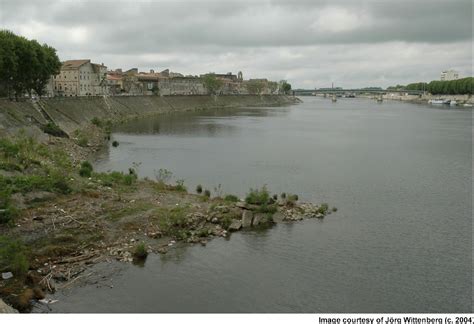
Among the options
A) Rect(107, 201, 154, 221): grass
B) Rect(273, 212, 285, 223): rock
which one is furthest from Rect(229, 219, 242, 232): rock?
Rect(107, 201, 154, 221): grass

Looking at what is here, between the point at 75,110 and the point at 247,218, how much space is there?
225 ft

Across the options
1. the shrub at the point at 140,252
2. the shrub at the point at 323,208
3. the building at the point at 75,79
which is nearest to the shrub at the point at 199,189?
the shrub at the point at 323,208

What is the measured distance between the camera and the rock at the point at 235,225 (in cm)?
3231

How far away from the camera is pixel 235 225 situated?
32562mm

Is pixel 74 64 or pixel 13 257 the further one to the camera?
pixel 74 64

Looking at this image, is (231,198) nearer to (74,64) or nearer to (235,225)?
(235,225)

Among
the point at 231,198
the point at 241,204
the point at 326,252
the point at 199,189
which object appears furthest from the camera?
the point at 199,189

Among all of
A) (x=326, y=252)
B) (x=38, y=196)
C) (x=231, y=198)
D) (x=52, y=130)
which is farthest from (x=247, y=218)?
(x=52, y=130)

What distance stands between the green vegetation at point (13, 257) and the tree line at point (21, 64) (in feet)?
155

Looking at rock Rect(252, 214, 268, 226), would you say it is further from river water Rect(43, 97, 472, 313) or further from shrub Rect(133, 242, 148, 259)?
shrub Rect(133, 242, 148, 259)

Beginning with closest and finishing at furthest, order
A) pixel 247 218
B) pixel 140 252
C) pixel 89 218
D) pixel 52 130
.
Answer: pixel 140 252 → pixel 89 218 → pixel 247 218 → pixel 52 130

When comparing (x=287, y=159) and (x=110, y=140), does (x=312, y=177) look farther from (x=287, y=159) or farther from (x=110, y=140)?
(x=110, y=140)

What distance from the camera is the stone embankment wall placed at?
204 ft

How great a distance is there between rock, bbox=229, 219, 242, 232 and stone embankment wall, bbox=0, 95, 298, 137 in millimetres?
34022
